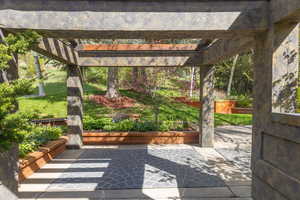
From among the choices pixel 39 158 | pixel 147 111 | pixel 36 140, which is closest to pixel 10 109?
pixel 39 158

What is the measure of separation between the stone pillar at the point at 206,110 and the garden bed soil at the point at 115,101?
8434 mm

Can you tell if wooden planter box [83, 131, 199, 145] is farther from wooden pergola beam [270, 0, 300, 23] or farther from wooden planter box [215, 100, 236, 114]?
wooden planter box [215, 100, 236, 114]

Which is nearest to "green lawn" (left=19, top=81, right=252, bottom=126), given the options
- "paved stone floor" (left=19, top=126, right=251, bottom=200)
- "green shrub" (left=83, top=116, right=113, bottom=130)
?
"green shrub" (left=83, top=116, right=113, bottom=130)

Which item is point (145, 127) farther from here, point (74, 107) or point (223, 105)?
point (223, 105)

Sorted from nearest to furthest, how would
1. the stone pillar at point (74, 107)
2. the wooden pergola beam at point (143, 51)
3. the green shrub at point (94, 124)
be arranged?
the wooden pergola beam at point (143, 51)
the stone pillar at point (74, 107)
the green shrub at point (94, 124)

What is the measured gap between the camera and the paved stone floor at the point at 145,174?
4422 millimetres

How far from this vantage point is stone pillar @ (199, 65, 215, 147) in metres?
7.96

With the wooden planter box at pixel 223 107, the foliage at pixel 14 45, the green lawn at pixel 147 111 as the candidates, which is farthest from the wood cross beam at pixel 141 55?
the wooden planter box at pixel 223 107

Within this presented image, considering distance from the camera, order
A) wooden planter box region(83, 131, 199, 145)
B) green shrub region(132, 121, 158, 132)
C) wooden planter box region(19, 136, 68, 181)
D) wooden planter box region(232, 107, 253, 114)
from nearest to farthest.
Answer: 1. wooden planter box region(19, 136, 68, 181)
2. wooden planter box region(83, 131, 199, 145)
3. green shrub region(132, 121, 158, 132)
4. wooden planter box region(232, 107, 253, 114)

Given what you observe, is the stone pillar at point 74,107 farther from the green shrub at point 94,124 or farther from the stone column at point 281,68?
the stone column at point 281,68

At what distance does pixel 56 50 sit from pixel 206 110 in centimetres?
569

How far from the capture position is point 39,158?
585 centimetres

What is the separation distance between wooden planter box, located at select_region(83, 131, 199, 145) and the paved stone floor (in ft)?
2.02

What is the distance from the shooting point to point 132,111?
14633mm
